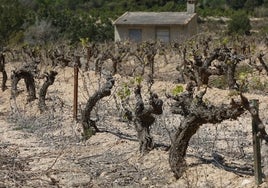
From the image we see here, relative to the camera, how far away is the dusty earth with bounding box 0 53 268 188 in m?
7.03

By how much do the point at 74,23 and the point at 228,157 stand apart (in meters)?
28.6

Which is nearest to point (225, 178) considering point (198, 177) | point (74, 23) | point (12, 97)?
point (198, 177)

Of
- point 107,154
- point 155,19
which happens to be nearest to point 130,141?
point 107,154

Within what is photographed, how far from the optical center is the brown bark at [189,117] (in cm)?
657

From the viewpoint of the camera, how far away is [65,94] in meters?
14.4

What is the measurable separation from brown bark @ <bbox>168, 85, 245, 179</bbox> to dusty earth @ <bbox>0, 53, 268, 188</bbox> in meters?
0.19

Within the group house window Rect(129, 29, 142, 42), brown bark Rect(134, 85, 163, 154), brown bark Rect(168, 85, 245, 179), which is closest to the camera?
brown bark Rect(168, 85, 245, 179)

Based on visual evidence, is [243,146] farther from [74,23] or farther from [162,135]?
[74,23]

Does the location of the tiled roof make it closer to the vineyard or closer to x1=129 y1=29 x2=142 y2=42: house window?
x1=129 y1=29 x2=142 y2=42: house window

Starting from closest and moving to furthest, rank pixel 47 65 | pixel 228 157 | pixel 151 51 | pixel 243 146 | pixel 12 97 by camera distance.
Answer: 1. pixel 228 157
2. pixel 243 146
3. pixel 12 97
4. pixel 151 51
5. pixel 47 65

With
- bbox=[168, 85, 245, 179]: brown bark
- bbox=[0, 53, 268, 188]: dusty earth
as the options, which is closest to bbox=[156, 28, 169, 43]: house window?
bbox=[0, 53, 268, 188]: dusty earth

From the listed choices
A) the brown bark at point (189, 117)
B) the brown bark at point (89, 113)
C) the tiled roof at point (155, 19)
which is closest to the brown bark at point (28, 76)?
the brown bark at point (89, 113)

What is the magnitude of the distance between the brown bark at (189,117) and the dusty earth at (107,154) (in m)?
0.19

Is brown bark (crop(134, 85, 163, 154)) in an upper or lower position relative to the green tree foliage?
upper
